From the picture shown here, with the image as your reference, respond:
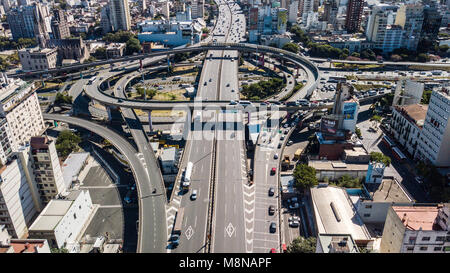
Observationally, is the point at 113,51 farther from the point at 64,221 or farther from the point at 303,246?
the point at 303,246

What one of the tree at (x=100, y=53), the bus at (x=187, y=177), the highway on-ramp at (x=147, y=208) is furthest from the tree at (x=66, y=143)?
the tree at (x=100, y=53)

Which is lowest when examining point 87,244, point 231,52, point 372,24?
point 87,244

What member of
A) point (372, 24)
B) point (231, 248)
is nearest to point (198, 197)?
point (231, 248)

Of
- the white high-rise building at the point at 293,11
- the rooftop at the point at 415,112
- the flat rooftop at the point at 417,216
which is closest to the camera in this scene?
the flat rooftop at the point at 417,216

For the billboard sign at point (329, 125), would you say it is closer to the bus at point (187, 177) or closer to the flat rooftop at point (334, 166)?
the flat rooftop at point (334, 166)

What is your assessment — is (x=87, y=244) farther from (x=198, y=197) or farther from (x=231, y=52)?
(x=231, y=52)

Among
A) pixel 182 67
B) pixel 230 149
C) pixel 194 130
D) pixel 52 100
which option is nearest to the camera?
pixel 230 149
